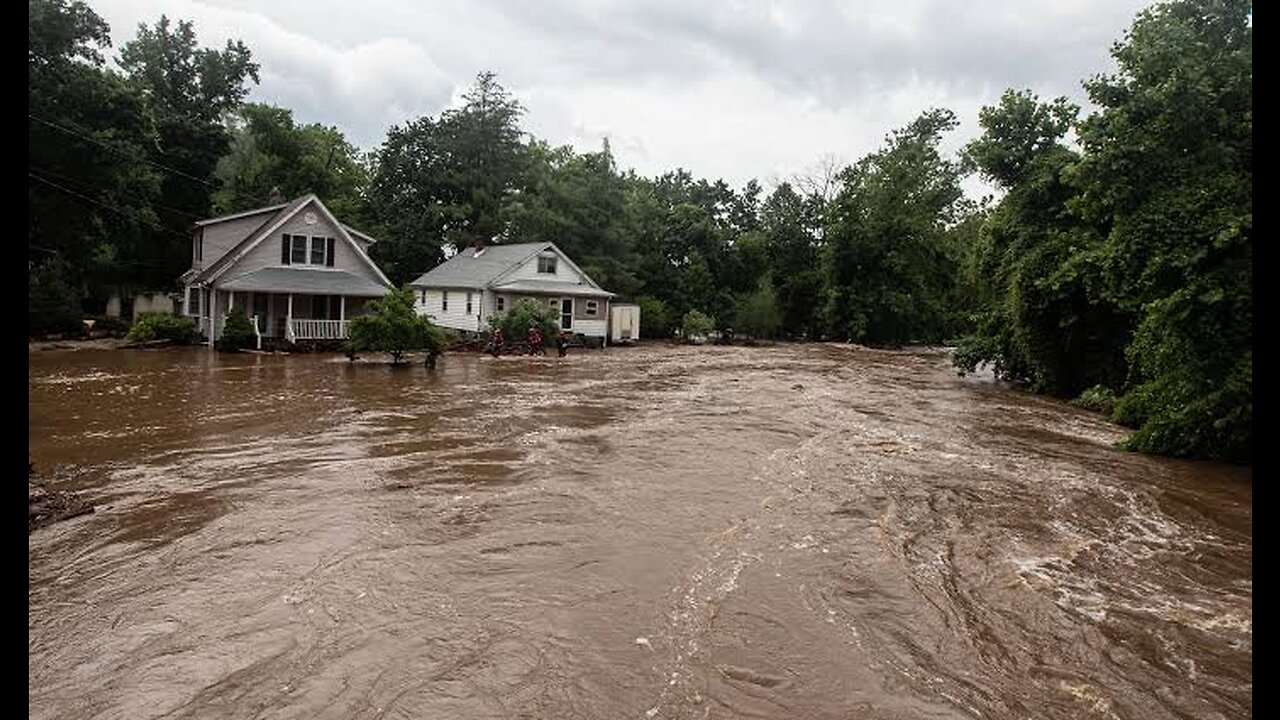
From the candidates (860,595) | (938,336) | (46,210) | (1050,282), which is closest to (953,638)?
(860,595)

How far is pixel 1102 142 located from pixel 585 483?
13.5 metres

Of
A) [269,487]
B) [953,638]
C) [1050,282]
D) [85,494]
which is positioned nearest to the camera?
[953,638]

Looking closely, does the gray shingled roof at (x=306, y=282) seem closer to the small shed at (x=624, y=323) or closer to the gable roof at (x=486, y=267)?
the gable roof at (x=486, y=267)

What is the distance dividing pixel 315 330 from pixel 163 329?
5.12m

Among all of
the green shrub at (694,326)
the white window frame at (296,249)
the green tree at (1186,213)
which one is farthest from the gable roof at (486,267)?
the green tree at (1186,213)

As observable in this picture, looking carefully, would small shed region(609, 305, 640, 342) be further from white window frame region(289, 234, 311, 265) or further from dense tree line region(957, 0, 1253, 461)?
dense tree line region(957, 0, 1253, 461)

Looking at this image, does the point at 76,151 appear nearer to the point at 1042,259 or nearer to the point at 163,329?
the point at 163,329

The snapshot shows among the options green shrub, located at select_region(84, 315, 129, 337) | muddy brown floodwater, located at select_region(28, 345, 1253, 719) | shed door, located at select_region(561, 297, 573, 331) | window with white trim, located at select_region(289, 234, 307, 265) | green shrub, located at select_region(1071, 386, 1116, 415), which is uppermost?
window with white trim, located at select_region(289, 234, 307, 265)

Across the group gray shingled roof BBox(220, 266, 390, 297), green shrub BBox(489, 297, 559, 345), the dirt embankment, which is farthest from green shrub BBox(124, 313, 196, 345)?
the dirt embankment

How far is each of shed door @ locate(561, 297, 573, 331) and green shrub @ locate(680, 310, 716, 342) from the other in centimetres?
871

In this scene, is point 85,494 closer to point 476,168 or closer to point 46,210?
point 46,210

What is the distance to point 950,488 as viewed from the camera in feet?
36.5

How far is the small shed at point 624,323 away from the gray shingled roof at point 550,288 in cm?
260

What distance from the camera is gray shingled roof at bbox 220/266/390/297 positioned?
2736cm
